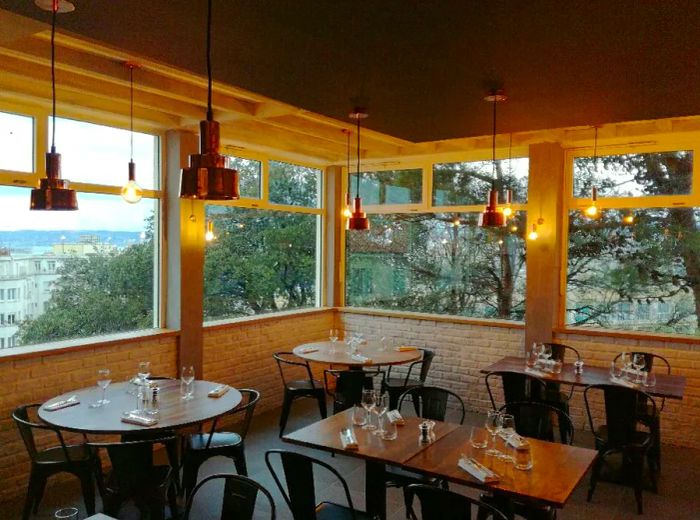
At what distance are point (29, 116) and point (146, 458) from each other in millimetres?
3110

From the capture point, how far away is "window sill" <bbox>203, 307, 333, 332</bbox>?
6.29 metres

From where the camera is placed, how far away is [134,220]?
569cm


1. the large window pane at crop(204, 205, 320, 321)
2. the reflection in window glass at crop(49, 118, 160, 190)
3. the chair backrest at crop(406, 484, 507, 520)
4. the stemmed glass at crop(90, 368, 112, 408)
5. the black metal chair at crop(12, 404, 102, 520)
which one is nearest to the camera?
the chair backrest at crop(406, 484, 507, 520)

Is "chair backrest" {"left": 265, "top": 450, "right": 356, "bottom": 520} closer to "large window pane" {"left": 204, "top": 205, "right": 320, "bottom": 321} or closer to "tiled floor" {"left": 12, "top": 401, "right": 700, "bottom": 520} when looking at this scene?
"tiled floor" {"left": 12, "top": 401, "right": 700, "bottom": 520}

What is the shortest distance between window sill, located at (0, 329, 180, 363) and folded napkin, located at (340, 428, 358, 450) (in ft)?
8.76

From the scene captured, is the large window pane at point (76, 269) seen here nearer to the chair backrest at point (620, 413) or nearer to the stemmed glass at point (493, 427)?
the stemmed glass at point (493, 427)

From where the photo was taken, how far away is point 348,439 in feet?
11.1

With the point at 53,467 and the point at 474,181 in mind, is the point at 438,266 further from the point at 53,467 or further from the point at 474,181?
the point at 53,467

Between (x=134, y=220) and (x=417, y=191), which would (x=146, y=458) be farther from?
(x=417, y=191)

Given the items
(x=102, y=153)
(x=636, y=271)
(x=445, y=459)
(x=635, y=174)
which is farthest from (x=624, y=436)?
(x=102, y=153)

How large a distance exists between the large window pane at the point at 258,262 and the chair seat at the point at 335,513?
11.7ft

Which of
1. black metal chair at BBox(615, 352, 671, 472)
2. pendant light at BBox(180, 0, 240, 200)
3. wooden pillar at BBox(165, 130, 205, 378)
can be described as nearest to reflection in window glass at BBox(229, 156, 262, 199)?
wooden pillar at BBox(165, 130, 205, 378)

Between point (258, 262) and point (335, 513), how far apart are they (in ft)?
14.0

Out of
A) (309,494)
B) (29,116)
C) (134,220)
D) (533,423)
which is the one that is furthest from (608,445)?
(29,116)
